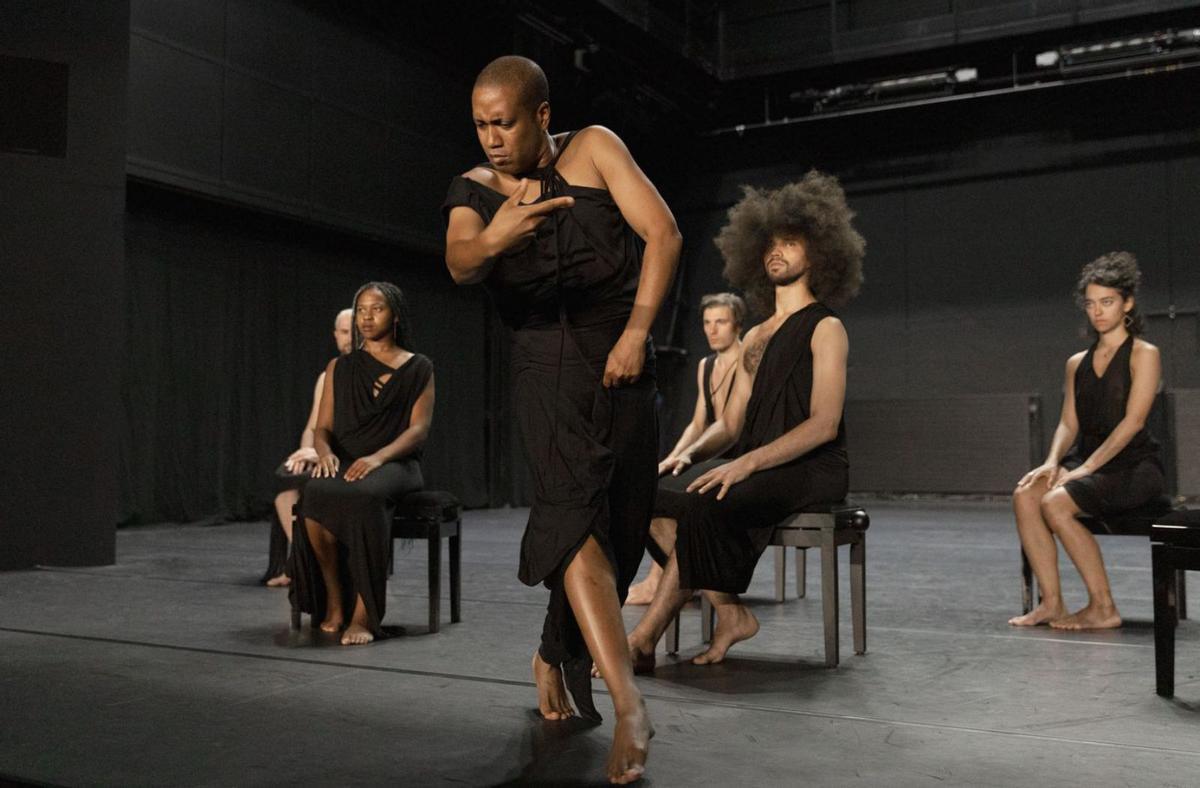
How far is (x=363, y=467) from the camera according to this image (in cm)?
359

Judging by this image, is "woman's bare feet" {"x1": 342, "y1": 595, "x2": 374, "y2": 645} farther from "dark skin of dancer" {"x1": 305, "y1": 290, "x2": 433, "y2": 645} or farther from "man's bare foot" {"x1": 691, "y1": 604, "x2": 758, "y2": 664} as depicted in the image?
"man's bare foot" {"x1": 691, "y1": 604, "x2": 758, "y2": 664}

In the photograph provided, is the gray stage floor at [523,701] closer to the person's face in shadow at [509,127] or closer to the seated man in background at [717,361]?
the seated man in background at [717,361]

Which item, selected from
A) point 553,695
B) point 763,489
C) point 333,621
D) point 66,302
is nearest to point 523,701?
point 553,695

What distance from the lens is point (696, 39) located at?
10859 millimetres

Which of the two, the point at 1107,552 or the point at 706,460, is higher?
the point at 706,460

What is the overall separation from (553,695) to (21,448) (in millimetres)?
3841

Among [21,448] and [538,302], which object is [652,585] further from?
[21,448]

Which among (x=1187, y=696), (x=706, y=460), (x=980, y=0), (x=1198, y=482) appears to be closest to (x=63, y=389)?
(x=706, y=460)

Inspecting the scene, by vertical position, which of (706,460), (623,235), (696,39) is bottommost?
(706,460)

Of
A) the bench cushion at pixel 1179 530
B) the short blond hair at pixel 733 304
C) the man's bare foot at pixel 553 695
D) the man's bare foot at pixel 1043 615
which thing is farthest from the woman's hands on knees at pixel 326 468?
the bench cushion at pixel 1179 530

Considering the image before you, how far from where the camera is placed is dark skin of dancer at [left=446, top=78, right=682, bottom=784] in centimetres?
199

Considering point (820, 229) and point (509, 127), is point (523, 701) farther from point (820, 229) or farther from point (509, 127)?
point (820, 229)

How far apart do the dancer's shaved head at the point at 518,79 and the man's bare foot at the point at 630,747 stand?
1139 mm

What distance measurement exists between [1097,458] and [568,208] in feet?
8.13
